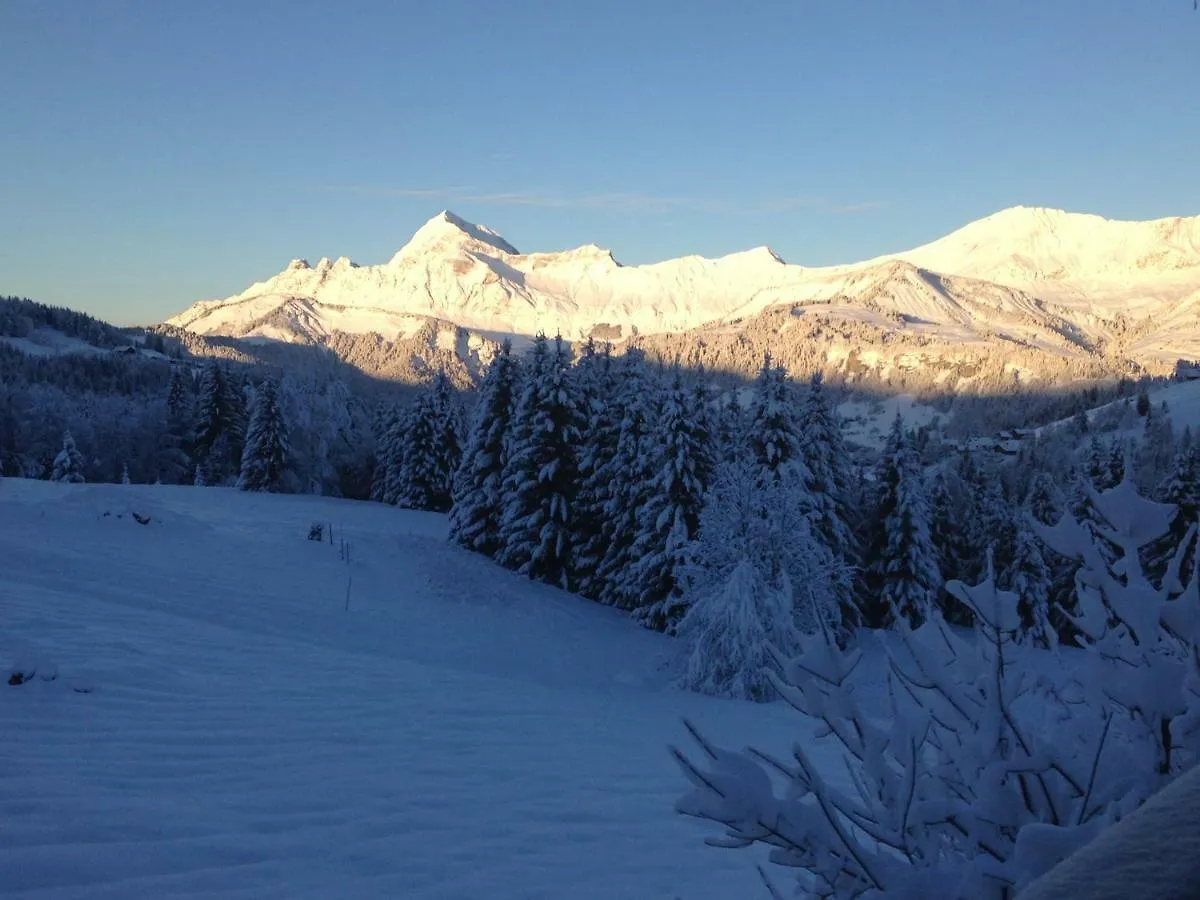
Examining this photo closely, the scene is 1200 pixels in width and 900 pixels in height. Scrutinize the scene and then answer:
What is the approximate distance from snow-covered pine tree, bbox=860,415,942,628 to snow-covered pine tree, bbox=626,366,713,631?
850cm

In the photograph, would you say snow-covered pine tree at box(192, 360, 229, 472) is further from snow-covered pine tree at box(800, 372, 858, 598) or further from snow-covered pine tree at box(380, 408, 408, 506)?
snow-covered pine tree at box(800, 372, 858, 598)

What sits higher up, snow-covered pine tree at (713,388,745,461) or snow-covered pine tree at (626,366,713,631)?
snow-covered pine tree at (713,388,745,461)

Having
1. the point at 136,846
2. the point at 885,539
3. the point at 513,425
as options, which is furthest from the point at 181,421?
the point at 136,846

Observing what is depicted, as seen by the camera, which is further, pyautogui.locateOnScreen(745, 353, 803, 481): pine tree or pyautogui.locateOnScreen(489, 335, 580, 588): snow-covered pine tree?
pyautogui.locateOnScreen(489, 335, 580, 588): snow-covered pine tree

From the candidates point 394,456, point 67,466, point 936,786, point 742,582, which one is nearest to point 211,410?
point 67,466

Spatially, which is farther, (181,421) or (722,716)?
(181,421)

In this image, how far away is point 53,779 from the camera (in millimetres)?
5238

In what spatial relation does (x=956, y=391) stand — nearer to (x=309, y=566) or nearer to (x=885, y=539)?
(x=885, y=539)

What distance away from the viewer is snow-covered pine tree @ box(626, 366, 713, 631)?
79.7ft

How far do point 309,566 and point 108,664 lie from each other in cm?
1420

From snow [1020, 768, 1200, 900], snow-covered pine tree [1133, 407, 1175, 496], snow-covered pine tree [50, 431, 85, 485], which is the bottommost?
snow-covered pine tree [50, 431, 85, 485]

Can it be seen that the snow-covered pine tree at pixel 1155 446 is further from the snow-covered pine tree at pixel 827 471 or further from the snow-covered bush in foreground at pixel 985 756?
the snow-covered bush in foreground at pixel 985 756

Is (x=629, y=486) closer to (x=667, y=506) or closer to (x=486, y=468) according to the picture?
(x=667, y=506)

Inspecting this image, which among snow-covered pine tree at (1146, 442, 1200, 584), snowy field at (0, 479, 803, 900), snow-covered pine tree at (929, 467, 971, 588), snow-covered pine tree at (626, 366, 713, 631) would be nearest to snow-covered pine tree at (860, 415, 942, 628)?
snow-covered pine tree at (929, 467, 971, 588)
